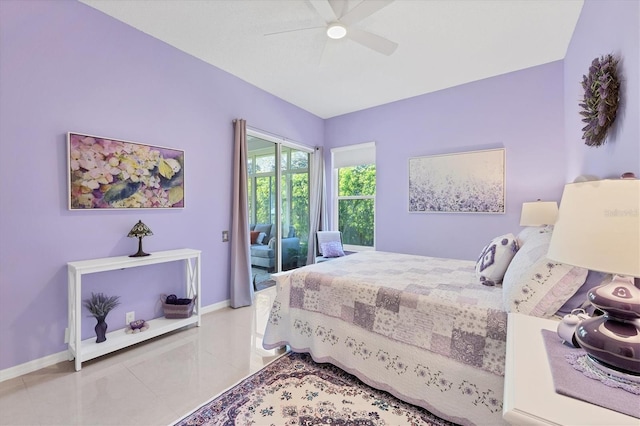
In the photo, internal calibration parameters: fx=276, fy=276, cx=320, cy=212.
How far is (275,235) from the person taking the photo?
4.33 meters

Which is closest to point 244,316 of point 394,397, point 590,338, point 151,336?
point 151,336

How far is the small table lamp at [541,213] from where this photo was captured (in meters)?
2.84

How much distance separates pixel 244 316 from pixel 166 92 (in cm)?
256

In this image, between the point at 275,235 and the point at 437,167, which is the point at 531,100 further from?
the point at 275,235

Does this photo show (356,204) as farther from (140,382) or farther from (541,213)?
(140,382)

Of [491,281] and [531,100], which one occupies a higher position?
[531,100]

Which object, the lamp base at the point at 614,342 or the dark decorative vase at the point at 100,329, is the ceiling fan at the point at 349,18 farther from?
the dark decorative vase at the point at 100,329

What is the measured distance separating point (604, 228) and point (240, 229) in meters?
3.29

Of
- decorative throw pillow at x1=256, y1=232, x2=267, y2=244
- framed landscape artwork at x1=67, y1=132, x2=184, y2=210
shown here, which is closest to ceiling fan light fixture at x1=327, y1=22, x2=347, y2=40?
framed landscape artwork at x1=67, y1=132, x2=184, y2=210

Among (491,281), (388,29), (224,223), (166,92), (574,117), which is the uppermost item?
(388,29)

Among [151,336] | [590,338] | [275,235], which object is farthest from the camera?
[275,235]

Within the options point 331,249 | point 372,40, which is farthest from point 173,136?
point 331,249

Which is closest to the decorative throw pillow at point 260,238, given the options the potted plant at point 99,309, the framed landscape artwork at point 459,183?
the potted plant at point 99,309

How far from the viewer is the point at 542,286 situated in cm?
144
